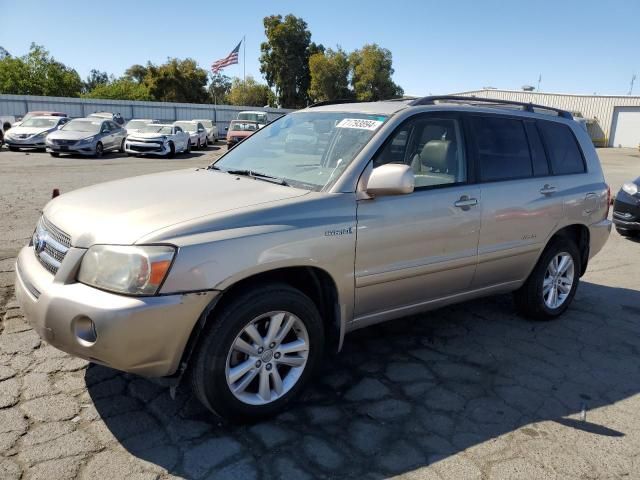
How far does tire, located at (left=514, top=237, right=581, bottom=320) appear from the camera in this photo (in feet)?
15.3

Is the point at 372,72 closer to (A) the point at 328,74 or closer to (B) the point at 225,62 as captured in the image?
(A) the point at 328,74

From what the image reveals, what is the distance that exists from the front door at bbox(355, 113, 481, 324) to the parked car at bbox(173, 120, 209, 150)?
24.0 meters

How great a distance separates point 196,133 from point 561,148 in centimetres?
2423

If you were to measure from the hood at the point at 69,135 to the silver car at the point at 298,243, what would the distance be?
17.6 m

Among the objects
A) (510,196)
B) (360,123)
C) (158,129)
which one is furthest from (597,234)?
(158,129)

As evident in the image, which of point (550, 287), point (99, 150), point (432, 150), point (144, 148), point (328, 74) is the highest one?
point (328, 74)

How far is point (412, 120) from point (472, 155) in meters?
0.63

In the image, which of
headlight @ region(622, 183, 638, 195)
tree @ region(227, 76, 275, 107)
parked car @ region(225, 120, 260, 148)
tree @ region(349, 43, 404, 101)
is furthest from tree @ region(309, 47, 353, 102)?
headlight @ region(622, 183, 638, 195)

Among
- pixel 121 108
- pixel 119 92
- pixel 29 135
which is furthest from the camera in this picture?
pixel 119 92

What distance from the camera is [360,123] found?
3.72 meters

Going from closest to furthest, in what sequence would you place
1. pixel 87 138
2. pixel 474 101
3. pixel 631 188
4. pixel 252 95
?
pixel 474 101 < pixel 631 188 < pixel 87 138 < pixel 252 95

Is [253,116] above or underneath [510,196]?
above

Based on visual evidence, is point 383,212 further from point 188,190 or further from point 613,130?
point 613,130

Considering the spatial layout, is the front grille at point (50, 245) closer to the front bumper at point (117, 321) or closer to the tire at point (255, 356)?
the front bumper at point (117, 321)
